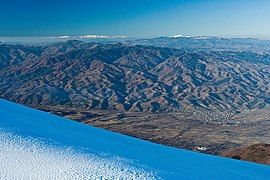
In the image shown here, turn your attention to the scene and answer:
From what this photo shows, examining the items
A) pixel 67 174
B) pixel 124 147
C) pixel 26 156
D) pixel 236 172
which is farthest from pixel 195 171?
pixel 26 156

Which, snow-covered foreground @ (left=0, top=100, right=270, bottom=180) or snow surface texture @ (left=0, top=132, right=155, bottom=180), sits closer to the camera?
snow surface texture @ (left=0, top=132, right=155, bottom=180)

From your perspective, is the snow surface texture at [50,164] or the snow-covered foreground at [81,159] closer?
the snow surface texture at [50,164]

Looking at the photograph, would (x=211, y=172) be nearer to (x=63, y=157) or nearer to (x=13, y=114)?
(x=63, y=157)

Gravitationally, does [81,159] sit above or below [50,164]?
below

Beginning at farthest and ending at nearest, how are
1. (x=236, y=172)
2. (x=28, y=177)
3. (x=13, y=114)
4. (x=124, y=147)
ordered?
(x=13, y=114) → (x=124, y=147) → (x=236, y=172) → (x=28, y=177)

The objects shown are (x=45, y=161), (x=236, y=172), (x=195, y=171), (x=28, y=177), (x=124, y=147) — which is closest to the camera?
(x=28, y=177)

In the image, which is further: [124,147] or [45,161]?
[124,147]

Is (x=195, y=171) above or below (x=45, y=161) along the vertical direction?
below

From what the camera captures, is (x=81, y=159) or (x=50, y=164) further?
(x=81, y=159)
